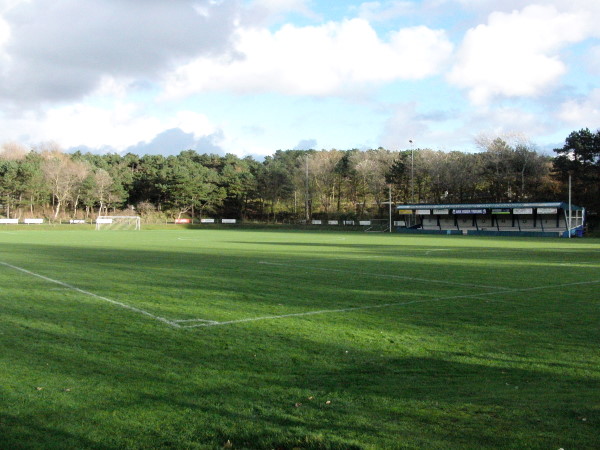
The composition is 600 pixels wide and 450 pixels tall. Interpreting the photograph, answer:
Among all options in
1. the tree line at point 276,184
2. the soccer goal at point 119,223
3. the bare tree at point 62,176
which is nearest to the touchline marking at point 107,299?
the soccer goal at point 119,223

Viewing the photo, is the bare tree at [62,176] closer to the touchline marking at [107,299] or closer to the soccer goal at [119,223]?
the soccer goal at [119,223]

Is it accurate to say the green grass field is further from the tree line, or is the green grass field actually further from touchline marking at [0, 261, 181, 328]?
the tree line

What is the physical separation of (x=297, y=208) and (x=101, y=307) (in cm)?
8541

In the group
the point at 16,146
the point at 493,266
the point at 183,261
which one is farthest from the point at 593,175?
the point at 16,146

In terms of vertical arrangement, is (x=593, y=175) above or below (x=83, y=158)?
below

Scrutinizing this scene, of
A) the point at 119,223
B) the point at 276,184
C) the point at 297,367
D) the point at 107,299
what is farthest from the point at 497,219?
the point at 297,367

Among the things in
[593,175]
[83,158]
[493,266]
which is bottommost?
[493,266]

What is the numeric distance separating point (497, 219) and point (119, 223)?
52942 millimetres

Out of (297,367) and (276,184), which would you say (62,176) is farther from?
(297,367)

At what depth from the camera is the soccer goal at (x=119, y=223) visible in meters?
76.2

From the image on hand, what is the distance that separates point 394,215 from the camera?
82.2 m

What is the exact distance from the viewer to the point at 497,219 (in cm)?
6475

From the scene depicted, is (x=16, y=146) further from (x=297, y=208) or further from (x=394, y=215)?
(x=394, y=215)

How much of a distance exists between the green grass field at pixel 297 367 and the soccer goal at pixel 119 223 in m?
66.2
